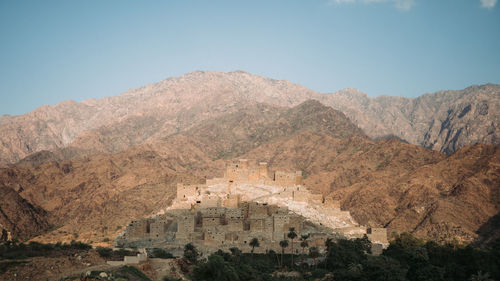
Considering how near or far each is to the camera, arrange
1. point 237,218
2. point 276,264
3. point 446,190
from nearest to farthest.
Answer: point 276,264 → point 237,218 → point 446,190

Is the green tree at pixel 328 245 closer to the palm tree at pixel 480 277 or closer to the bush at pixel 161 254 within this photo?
the palm tree at pixel 480 277

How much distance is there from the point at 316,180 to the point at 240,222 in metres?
78.1

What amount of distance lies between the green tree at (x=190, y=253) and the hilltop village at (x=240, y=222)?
1279mm

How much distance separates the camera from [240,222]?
48188 millimetres

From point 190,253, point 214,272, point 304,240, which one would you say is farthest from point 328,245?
point 214,272

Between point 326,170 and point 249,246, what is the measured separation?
8941cm

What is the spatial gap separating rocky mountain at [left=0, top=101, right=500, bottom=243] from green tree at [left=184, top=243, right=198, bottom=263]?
120 feet

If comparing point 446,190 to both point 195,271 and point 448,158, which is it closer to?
point 448,158

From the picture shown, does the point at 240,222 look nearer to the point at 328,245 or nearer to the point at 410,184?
the point at 328,245

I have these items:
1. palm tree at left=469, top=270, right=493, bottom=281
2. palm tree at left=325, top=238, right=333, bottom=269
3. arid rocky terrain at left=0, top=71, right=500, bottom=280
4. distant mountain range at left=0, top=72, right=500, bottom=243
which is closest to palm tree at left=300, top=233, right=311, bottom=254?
palm tree at left=325, top=238, right=333, bottom=269

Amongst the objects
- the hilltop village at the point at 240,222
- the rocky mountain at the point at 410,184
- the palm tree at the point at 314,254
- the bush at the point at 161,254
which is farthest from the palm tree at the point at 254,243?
the rocky mountain at the point at 410,184

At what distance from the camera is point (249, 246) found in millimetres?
46812

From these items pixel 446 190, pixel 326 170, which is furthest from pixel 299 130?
pixel 446 190

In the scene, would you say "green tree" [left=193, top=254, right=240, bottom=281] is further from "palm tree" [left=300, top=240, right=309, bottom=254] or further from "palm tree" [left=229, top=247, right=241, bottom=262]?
"palm tree" [left=300, top=240, right=309, bottom=254]
